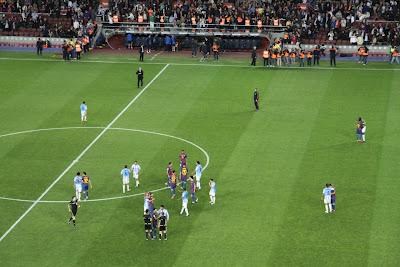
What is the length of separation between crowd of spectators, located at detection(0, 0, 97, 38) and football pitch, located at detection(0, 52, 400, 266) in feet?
20.3

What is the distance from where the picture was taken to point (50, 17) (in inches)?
3445

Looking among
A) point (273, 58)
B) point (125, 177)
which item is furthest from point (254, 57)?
point (125, 177)

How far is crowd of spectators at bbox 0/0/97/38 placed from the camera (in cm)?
8419

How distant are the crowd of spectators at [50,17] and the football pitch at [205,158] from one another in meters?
6.19

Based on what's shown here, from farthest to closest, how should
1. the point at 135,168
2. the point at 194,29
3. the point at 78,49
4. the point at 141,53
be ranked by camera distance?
the point at 194,29, the point at 78,49, the point at 141,53, the point at 135,168

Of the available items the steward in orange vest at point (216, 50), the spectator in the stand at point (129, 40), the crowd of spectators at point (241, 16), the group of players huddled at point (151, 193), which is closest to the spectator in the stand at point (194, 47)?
the steward in orange vest at point (216, 50)

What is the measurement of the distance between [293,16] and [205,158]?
32279 millimetres

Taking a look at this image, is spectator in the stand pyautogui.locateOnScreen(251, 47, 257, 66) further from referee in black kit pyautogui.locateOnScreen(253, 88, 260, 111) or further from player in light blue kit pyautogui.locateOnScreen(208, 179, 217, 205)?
player in light blue kit pyautogui.locateOnScreen(208, 179, 217, 205)

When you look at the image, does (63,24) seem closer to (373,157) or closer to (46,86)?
(46,86)

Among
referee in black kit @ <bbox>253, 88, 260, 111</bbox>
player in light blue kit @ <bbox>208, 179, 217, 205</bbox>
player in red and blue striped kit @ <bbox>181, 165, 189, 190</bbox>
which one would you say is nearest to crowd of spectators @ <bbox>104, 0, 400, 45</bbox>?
referee in black kit @ <bbox>253, 88, 260, 111</bbox>

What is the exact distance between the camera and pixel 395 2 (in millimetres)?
82875

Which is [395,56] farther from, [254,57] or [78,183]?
[78,183]

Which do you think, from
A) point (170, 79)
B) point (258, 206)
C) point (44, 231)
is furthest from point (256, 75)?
point (44, 231)

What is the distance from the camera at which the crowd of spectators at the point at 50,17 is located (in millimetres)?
84188
